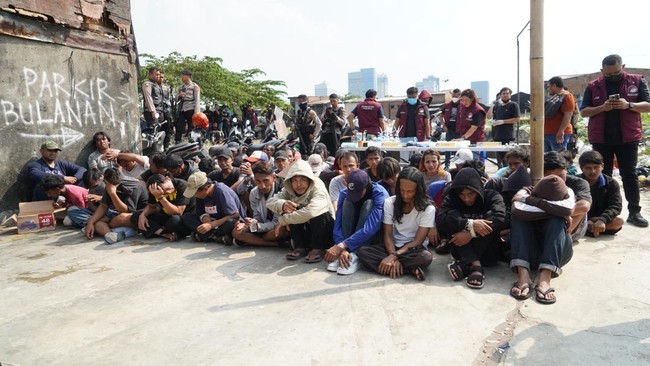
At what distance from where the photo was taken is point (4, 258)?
15.1 feet

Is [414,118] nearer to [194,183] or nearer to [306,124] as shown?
[306,124]

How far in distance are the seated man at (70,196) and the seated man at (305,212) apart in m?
2.87

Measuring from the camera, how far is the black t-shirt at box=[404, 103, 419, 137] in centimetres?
821

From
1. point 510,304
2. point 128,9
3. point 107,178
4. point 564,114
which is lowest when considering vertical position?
point 510,304

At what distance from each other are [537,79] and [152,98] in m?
6.78

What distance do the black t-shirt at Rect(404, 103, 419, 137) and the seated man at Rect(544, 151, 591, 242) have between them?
4290 mm

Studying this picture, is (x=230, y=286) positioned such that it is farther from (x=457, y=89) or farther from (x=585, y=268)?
(x=457, y=89)

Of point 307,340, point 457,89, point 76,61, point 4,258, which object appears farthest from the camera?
point 457,89

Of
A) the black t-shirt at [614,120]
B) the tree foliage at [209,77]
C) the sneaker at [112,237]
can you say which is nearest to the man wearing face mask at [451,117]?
the black t-shirt at [614,120]

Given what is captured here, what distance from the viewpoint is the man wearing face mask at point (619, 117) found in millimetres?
4652

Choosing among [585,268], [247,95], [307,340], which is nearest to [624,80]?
[585,268]

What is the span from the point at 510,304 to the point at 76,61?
21.4ft

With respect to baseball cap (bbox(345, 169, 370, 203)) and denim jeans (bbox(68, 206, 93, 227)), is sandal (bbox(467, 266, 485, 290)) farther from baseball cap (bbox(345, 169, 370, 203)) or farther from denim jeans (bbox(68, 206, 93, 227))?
denim jeans (bbox(68, 206, 93, 227))

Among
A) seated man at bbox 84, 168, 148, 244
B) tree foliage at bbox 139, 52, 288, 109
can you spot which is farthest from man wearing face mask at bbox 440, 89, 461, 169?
tree foliage at bbox 139, 52, 288, 109
